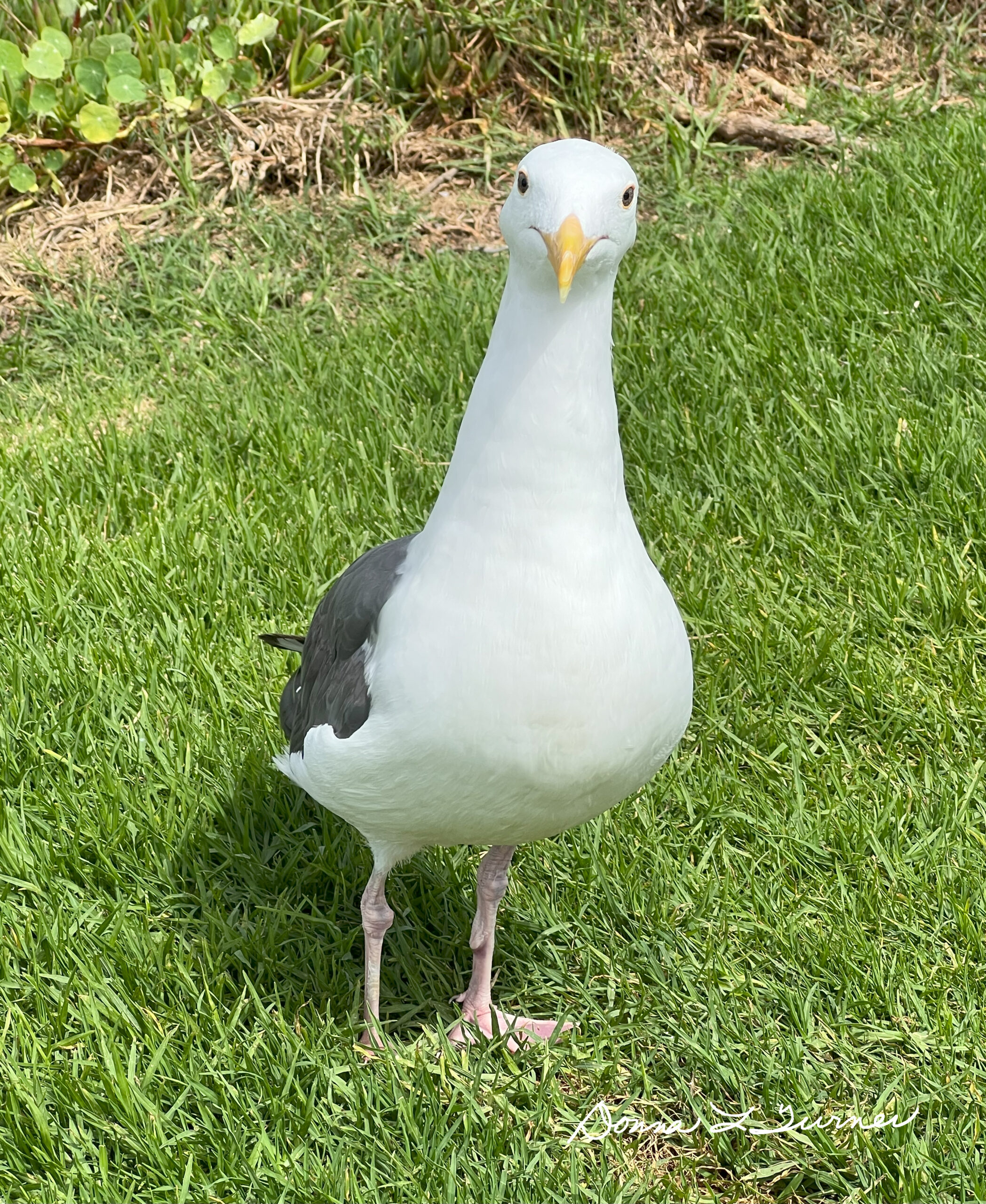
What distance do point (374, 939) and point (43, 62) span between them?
15.3ft

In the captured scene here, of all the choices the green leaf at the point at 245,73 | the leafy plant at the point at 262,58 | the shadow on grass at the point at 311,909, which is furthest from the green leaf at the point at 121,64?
the shadow on grass at the point at 311,909

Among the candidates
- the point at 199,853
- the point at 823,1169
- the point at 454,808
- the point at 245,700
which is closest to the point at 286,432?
the point at 245,700

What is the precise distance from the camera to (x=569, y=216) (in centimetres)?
228

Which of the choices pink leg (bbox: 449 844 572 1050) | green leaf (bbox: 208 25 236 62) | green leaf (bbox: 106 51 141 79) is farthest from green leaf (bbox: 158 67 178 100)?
pink leg (bbox: 449 844 572 1050)

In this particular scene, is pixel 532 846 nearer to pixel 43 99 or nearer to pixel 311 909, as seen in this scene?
pixel 311 909

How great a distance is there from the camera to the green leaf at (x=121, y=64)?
6352mm

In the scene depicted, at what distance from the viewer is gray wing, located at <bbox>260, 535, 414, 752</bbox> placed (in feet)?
9.43

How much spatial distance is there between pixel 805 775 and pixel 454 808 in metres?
1.48

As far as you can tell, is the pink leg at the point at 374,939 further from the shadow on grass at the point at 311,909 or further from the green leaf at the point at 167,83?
the green leaf at the point at 167,83

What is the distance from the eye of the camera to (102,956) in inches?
129

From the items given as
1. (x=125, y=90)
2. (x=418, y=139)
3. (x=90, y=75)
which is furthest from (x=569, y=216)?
(x=418, y=139)

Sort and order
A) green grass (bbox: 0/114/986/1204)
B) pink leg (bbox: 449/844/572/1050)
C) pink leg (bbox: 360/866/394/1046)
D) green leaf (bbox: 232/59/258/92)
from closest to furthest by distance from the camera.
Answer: green grass (bbox: 0/114/986/1204), pink leg (bbox: 360/866/394/1046), pink leg (bbox: 449/844/572/1050), green leaf (bbox: 232/59/258/92)

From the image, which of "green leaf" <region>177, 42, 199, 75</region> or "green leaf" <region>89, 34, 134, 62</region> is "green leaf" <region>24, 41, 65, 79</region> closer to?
"green leaf" <region>89, 34, 134, 62</region>

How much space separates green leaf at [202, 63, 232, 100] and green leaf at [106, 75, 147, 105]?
294 millimetres
